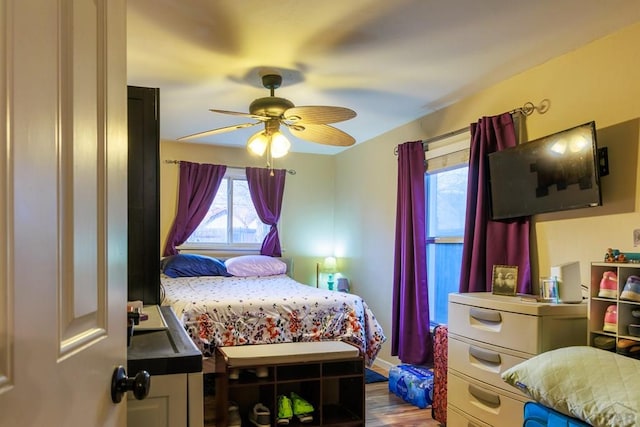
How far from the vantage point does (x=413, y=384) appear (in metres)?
3.56

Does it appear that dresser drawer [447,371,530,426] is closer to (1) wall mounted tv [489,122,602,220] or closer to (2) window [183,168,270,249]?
(1) wall mounted tv [489,122,602,220]

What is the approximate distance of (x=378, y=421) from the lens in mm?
3213

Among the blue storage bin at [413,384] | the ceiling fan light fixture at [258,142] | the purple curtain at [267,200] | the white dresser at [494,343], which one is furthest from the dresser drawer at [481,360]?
the purple curtain at [267,200]

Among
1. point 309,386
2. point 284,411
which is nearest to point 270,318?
point 309,386

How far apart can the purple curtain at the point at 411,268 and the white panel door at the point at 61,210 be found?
3112mm

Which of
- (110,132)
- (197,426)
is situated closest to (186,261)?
(197,426)

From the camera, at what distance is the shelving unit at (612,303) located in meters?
2.00

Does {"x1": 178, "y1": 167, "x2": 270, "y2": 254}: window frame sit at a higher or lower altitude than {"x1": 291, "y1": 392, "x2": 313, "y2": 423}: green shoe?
higher

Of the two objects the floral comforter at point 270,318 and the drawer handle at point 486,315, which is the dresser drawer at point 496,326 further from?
the floral comforter at point 270,318

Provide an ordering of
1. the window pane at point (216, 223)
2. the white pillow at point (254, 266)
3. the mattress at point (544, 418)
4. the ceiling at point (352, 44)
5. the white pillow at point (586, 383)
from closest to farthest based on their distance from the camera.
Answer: the white pillow at point (586, 383)
the mattress at point (544, 418)
the ceiling at point (352, 44)
the white pillow at point (254, 266)
the window pane at point (216, 223)

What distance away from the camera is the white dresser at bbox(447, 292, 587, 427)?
2.25 m

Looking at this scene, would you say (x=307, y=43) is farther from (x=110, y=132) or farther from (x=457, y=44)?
(x=110, y=132)

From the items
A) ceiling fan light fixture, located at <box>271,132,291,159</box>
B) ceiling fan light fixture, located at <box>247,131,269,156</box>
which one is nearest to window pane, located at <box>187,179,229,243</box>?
ceiling fan light fixture, located at <box>247,131,269,156</box>

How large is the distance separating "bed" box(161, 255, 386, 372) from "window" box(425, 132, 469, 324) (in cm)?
68
